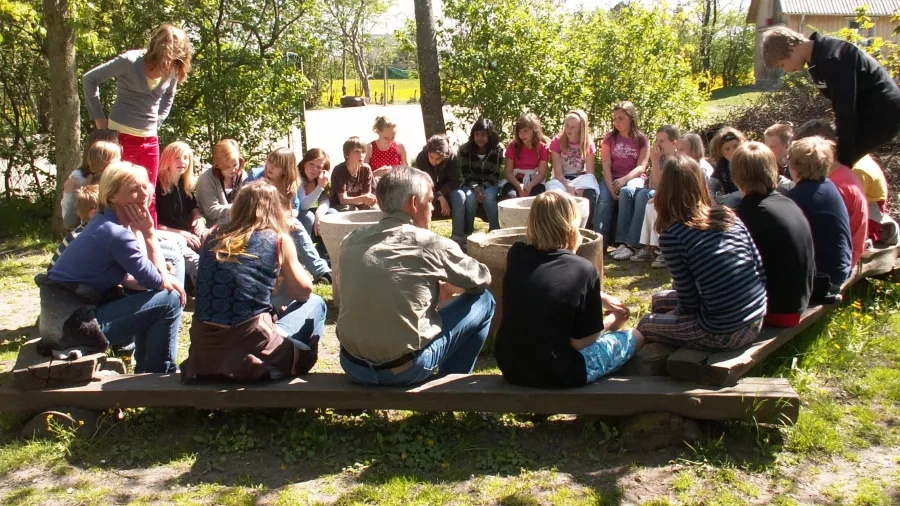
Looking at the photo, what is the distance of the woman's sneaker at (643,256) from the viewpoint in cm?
721

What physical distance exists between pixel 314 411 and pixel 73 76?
5.89 m

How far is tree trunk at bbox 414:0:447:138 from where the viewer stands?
10.1 meters

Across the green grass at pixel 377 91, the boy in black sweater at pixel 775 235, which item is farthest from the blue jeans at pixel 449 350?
the green grass at pixel 377 91

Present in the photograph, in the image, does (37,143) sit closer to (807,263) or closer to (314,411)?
(314,411)

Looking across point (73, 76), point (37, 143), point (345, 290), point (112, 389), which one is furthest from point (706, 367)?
point (37, 143)

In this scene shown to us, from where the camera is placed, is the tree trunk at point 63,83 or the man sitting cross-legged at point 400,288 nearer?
the man sitting cross-legged at point 400,288

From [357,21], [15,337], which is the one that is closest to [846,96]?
[15,337]

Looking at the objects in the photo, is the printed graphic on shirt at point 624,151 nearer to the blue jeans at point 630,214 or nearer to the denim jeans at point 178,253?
the blue jeans at point 630,214

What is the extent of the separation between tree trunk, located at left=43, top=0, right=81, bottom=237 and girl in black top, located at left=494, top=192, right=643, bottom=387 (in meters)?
6.24

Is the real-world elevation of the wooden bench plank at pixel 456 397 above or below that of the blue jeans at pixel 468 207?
below

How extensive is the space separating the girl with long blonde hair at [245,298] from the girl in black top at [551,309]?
107 cm

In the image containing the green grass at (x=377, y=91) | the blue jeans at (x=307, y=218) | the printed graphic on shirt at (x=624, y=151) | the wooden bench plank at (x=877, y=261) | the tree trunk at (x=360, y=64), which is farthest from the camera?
the tree trunk at (x=360, y=64)

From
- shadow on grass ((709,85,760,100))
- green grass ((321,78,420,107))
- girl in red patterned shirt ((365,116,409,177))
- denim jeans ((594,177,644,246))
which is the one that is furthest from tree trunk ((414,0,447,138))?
green grass ((321,78,420,107))

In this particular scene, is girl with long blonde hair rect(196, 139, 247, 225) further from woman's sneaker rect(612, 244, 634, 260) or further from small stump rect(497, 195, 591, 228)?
woman's sneaker rect(612, 244, 634, 260)
